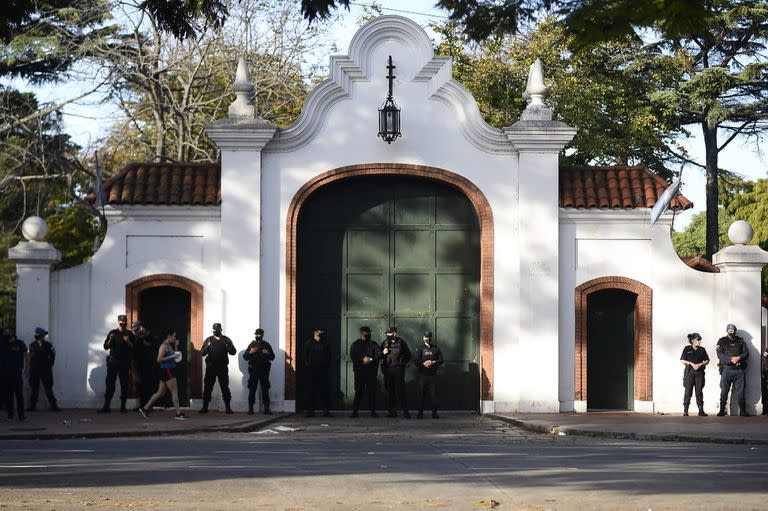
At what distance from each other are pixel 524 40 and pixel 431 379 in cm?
1974

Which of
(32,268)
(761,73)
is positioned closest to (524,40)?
(761,73)

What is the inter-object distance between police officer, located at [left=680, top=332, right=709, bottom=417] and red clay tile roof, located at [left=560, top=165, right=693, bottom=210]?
9.23 feet

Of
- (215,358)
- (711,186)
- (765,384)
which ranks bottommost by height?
(765,384)

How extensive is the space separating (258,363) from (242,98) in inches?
214

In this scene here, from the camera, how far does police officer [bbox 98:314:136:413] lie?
2380cm

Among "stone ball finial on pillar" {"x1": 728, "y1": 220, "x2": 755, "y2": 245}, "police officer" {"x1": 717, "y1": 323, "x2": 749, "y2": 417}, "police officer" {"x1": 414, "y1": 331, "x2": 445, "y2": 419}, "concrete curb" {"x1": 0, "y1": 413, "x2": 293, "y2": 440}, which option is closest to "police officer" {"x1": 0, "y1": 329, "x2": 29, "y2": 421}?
"concrete curb" {"x1": 0, "y1": 413, "x2": 293, "y2": 440}

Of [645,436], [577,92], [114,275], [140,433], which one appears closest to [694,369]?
[645,436]

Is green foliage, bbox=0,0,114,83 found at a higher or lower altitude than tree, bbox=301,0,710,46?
higher

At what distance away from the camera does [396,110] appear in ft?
80.7

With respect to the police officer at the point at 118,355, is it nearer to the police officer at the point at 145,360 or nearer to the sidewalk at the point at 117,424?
the police officer at the point at 145,360

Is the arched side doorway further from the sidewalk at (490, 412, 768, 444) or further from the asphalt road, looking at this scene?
the asphalt road

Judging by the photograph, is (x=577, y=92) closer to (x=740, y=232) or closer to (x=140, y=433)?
(x=740, y=232)

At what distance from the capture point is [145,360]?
2425 cm

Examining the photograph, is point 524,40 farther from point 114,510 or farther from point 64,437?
point 114,510
